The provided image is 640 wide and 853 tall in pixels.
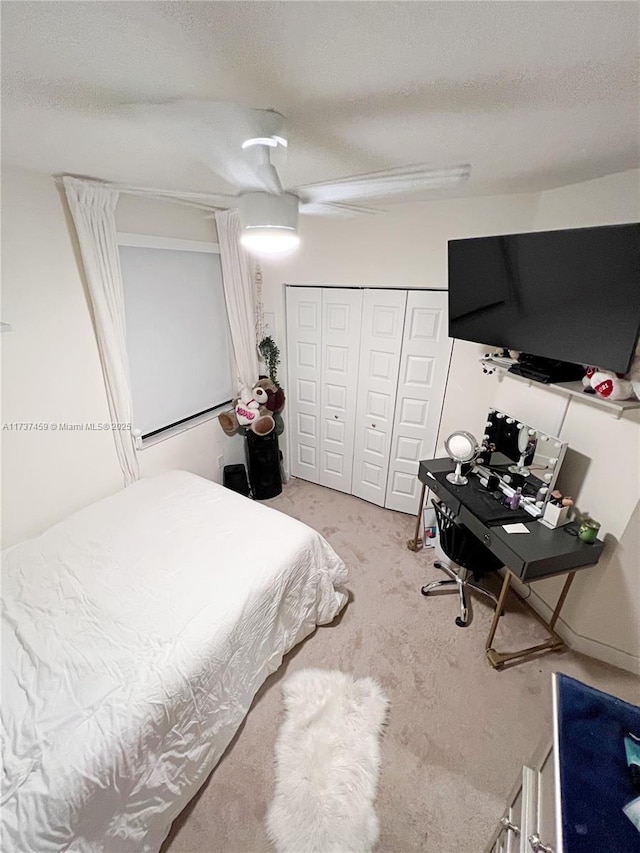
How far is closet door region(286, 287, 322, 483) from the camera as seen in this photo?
313cm

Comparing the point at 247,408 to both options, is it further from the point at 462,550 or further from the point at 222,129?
the point at 222,129

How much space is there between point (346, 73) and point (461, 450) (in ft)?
6.50

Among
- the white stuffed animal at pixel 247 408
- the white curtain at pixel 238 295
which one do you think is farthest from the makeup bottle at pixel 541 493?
the white curtain at pixel 238 295

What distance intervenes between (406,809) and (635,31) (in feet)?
8.23

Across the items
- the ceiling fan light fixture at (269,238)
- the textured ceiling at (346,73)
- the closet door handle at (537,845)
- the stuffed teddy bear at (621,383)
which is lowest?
the closet door handle at (537,845)

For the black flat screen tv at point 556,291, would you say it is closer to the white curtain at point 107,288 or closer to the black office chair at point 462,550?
the black office chair at point 462,550

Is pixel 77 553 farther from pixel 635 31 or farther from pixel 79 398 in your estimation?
pixel 635 31

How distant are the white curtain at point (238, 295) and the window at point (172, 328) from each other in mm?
Answer: 132

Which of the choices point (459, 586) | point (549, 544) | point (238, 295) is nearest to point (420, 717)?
point (459, 586)

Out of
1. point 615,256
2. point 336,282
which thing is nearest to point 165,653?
point 615,256

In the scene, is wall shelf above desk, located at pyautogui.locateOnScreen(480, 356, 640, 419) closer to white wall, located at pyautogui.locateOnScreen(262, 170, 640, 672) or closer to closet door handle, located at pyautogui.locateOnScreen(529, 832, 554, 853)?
white wall, located at pyautogui.locateOnScreen(262, 170, 640, 672)

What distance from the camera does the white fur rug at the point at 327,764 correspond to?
1.38 m

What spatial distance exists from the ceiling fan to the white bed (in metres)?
1.56

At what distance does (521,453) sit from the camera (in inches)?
85.4
